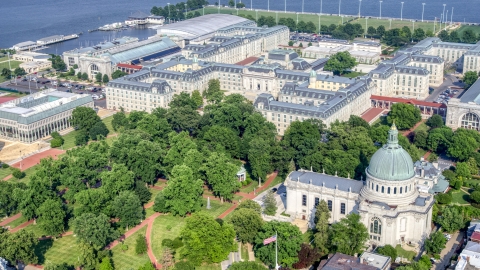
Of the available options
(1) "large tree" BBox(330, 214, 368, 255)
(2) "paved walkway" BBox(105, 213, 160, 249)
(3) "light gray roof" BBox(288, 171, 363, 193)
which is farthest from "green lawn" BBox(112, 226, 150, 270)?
(1) "large tree" BBox(330, 214, 368, 255)

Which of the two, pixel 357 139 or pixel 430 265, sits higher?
pixel 357 139

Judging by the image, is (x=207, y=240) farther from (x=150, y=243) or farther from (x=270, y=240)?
(x=150, y=243)

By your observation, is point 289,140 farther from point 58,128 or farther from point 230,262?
point 58,128

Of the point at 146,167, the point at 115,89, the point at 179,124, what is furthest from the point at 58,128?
the point at 146,167

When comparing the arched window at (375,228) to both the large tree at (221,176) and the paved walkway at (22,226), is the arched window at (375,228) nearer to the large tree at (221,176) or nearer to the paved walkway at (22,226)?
the large tree at (221,176)

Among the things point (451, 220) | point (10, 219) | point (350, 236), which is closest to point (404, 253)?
point (350, 236)

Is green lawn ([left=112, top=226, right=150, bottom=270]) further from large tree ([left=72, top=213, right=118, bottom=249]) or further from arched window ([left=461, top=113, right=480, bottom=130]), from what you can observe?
arched window ([left=461, top=113, right=480, bottom=130])
